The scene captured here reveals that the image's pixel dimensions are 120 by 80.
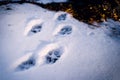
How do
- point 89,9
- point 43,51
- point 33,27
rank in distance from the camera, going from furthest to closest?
point 89,9 < point 33,27 < point 43,51

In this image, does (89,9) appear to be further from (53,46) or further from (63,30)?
(53,46)

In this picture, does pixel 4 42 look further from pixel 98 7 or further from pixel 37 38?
pixel 98 7

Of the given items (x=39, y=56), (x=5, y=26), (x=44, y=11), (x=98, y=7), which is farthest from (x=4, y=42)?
(x=98, y=7)

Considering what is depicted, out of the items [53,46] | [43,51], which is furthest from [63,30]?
[43,51]

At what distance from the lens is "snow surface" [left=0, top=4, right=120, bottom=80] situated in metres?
1.95

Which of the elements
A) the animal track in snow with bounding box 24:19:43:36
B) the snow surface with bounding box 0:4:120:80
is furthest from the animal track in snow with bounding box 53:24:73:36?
the animal track in snow with bounding box 24:19:43:36

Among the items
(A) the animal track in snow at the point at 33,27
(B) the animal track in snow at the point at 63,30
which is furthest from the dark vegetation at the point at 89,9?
(A) the animal track in snow at the point at 33,27

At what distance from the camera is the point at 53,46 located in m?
2.20

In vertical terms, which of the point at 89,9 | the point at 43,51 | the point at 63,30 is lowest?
the point at 43,51

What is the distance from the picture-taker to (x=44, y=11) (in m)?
2.62

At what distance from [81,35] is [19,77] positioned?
0.92 meters

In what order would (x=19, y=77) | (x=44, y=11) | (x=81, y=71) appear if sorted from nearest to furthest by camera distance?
(x=19, y=77) < (x=81, y=71) < (x=44, y=11)

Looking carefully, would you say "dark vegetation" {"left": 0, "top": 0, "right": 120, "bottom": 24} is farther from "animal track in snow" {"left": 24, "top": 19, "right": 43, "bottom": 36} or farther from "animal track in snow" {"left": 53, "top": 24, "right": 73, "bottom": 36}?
"animal track in snow" {"left": 24, "top": 19, "right": 43, "bottom": 36}

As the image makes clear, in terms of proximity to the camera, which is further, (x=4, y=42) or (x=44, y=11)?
(x=44, y=11)
